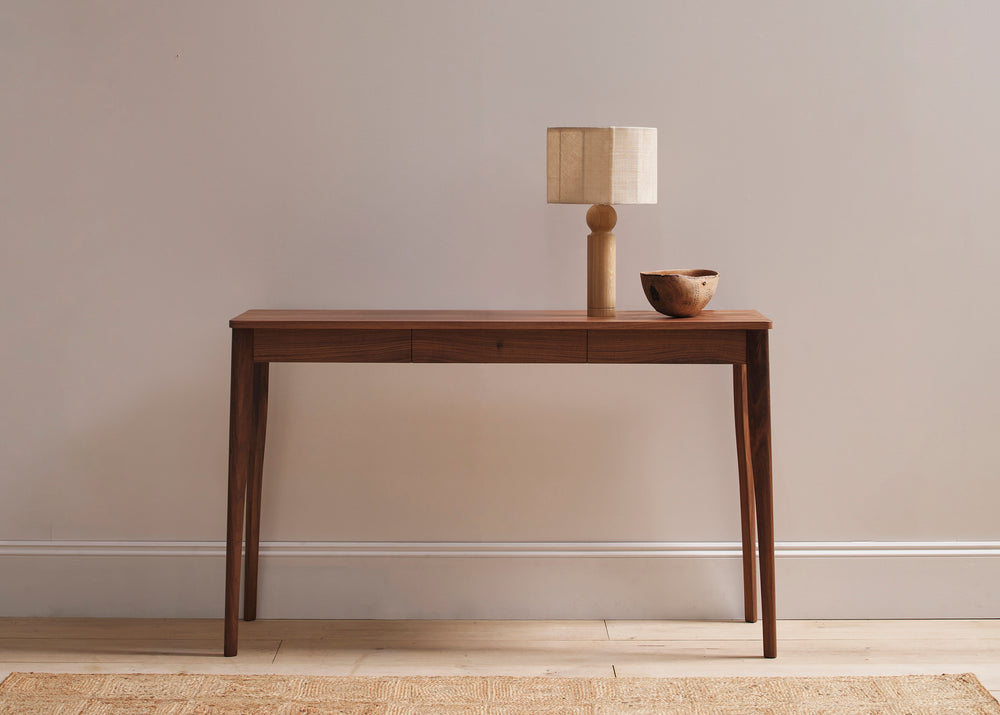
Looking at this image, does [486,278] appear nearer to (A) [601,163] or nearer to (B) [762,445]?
(A) [601,163]

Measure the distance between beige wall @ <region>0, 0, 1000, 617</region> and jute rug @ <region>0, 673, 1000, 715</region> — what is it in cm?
39

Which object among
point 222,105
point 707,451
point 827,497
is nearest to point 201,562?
point 222,105

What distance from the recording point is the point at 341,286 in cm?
244

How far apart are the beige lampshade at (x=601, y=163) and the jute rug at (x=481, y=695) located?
42.6 inches

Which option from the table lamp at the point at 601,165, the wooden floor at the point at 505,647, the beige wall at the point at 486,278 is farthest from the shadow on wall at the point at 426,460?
the table lamp at the point at 601,165

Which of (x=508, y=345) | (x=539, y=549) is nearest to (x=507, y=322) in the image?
(x=508, y=345)

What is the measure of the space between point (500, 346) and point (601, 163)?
0.46 metres

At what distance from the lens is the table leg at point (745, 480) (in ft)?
7.55

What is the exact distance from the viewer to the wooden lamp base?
2.17 m

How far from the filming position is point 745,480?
91.4 inches

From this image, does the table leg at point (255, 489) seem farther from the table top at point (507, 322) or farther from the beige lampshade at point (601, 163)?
the beige lampshade at point (601, 163)

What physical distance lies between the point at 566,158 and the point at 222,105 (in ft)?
3.03

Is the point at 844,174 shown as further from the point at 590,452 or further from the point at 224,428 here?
the point at 224,428

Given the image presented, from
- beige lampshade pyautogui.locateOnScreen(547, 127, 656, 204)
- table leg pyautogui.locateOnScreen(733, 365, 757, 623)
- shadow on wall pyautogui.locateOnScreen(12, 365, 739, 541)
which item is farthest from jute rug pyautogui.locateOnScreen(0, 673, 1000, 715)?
beige lampshade pyautogui.locateOnScreen(547, 127, 656, 204)
